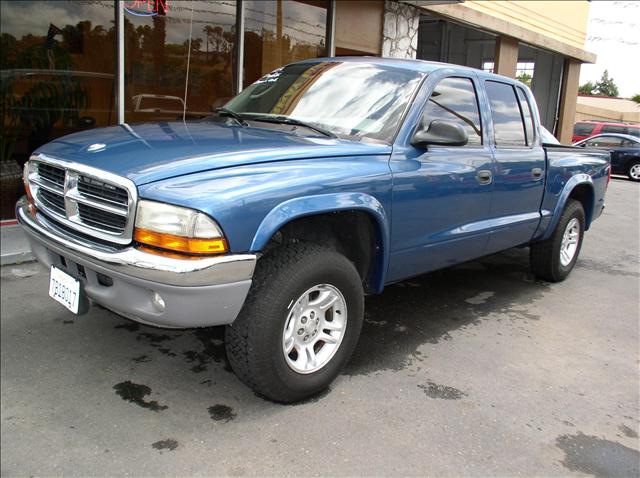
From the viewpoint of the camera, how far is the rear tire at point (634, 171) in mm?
15121

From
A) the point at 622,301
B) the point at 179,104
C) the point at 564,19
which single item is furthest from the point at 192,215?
the point at 564,19

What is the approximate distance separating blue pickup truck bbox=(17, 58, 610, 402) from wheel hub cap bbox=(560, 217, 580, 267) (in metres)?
1.41

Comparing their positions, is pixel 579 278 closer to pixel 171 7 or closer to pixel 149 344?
pixel 149 344

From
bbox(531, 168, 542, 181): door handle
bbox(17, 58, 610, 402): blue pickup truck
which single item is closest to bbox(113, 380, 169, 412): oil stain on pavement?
bbox(17, 58, 610, 402): blue pickup truck

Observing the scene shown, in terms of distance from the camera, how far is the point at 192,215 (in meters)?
2.48

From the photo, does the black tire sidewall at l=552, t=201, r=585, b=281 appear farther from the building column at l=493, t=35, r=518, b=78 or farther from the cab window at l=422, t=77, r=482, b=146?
the building column at l=493, t=35, r=518, b=78

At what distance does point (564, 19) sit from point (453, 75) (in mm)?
15176

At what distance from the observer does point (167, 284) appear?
8.15 feet

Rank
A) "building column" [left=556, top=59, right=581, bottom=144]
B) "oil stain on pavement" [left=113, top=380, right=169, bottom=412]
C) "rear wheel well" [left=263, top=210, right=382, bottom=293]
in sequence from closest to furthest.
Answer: "oil stain on pavement" [left=113, top=380, right=169, bottom=412]
"rear wheel well" [left=263, top=210, right=382, bottom=293]
"building column" [left=556, top=59, right=581, bottom=144]

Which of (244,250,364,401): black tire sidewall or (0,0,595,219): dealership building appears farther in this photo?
(0,0,595,219): dealership building

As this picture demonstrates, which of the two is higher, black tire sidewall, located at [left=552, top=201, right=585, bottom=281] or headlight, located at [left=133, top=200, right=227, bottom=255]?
headlight, located at [left=133, top=200, right=227, bottom=255]

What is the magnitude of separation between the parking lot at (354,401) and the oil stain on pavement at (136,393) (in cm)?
1

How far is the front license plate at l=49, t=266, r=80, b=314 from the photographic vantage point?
9.41 feet

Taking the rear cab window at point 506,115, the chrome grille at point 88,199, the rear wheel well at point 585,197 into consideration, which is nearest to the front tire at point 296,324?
the chrome grille at point 88,199
